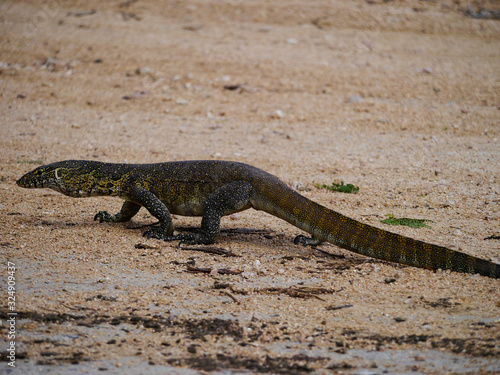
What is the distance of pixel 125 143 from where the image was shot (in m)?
10.6

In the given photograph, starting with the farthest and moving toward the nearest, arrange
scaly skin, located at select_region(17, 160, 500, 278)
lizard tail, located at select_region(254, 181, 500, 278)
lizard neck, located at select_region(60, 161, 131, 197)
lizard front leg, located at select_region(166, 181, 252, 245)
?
lizard neck, located at select_region(60, 161, 131, 197)
lizard front leg, located at select_region(166, 181, 252, 245)
scaly skin, located at select_region(17, 160, 500, 278)
lizard tail, located at select_region(254, 181, 500, 278)

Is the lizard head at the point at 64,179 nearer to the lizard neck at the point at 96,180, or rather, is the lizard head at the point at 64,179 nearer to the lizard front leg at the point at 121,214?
the lizard neck at the point at 96,180

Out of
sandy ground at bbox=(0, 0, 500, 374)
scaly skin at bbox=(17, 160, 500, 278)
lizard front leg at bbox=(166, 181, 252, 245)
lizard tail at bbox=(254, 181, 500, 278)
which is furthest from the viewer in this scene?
lizard front leg at bbox=(166, 181, 252, 245)

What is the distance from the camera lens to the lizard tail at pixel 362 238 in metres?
5.11

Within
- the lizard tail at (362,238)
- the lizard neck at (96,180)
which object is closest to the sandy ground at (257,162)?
the lizard tail at (362,238)

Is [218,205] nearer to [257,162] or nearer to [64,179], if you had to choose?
[64,179]

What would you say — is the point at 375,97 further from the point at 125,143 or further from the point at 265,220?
the point at 265,220

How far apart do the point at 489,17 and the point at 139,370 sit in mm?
16263

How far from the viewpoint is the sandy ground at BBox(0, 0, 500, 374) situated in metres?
4.02

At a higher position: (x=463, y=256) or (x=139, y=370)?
(x=463, y=256)

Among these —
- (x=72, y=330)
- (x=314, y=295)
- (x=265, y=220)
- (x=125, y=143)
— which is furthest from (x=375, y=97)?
(x=72, y=330)

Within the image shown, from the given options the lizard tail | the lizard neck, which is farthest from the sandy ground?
the lizard neck

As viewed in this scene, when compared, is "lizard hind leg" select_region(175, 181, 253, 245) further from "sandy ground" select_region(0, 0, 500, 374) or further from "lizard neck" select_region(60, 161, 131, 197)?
"lizard neck" select_region(60, 161, 131, 197)

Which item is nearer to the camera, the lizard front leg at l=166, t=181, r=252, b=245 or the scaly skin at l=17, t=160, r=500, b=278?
the scaly skin at l=17, t=160, r=500, b=278
